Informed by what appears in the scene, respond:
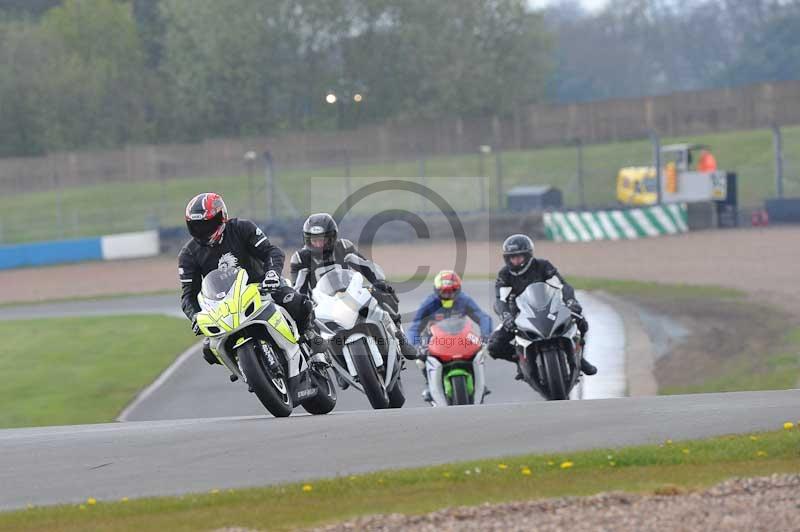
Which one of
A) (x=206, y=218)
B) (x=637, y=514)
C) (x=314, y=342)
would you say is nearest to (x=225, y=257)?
(x=206, y=218)

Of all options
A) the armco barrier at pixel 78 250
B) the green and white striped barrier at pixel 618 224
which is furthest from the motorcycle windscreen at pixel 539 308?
the armco barrier at pixel 78 250

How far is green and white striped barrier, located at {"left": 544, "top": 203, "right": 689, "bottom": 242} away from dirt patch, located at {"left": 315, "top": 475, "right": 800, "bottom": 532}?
29.8 meters

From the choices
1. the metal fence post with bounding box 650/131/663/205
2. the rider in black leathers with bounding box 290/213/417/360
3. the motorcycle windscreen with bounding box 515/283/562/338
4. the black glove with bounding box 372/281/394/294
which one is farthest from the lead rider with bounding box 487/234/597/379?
the metal fence post with bounding box 650/131/663/205

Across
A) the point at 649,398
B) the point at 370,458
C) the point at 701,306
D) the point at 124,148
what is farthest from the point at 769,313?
the point at 124,148

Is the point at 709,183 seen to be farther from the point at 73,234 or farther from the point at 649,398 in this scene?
the point at 649,398

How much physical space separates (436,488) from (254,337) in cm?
283

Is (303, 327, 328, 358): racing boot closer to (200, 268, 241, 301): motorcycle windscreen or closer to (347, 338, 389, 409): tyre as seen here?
(347, 338, 389, 409): tyre

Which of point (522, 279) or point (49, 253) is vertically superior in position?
point (522, 279)

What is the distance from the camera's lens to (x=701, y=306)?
2175 cm

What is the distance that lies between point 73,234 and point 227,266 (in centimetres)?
3777

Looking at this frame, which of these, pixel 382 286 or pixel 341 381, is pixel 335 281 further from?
pixel 341 381

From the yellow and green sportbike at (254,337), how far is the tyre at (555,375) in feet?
8.32

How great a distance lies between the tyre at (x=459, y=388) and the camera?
12.0 metres

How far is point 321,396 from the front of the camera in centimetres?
1042
